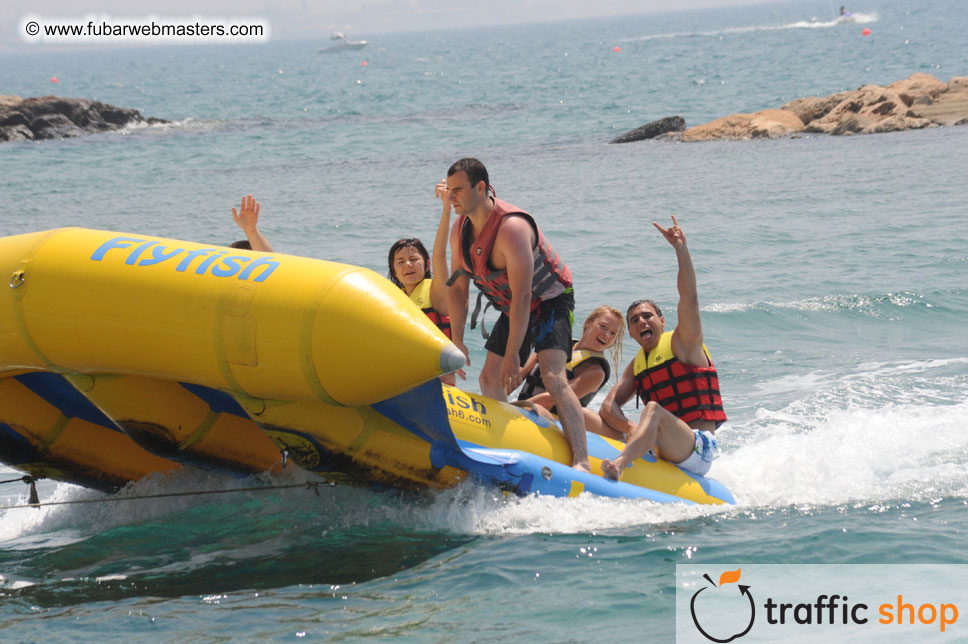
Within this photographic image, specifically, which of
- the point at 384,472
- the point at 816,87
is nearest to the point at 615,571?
the point at 384,472

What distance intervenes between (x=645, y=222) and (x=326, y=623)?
1040 cm

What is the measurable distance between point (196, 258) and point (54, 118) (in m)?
27.3

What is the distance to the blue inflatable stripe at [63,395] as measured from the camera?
4.63 meters

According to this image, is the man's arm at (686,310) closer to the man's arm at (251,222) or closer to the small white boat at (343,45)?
the man's arm at (251,222)

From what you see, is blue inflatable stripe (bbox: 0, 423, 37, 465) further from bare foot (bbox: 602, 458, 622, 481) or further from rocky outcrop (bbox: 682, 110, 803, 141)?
rocky outcrop (bbox: 682, 110, 803, 141)

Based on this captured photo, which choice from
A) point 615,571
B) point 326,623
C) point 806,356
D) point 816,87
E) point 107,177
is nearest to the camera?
point 326,623

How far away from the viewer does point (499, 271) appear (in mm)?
4523

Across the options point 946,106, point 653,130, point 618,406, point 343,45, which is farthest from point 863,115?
point 343,45

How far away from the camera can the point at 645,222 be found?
13430 millimetres

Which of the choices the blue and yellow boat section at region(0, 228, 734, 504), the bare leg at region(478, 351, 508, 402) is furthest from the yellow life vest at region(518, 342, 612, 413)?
the blue and yellow boat section at region(0, 228, 734, 504)

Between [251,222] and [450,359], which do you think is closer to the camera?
[450,359]

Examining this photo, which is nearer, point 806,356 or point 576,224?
point 806,356

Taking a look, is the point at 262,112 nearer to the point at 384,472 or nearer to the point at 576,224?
the point at 576,224

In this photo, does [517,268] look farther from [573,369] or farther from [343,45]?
[343,45]
